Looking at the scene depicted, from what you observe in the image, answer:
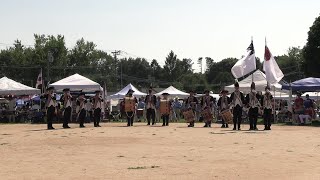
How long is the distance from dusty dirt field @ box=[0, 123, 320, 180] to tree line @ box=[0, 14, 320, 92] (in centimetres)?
4144

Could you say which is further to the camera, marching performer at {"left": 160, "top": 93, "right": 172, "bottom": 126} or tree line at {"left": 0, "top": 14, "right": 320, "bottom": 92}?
tree line at {"left": 0, "top": 14, "right": 320, "bottom": 92}

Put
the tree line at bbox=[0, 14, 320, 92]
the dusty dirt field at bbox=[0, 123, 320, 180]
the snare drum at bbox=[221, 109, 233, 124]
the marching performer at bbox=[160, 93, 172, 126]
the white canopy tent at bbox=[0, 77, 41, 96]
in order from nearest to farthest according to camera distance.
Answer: the dusty dirt field at bbox=[0, 123, 320, 180] → the snare drum at bbox=[221, 109, 233, 124] → the marching performer at bbox=[160, 93, 172, 126] → the white canopy tent at bbox=[0, 77, 41, 96] → the tree line at bbox=[0, 14, 320, 92]

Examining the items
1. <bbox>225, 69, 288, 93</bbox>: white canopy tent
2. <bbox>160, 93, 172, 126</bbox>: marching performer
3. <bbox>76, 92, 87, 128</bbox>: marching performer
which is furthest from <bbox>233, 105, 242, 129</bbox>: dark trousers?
<bbox>225, 69, 288, 93</bbox>: white canopy tent

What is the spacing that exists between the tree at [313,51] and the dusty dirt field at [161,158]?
3933 cm

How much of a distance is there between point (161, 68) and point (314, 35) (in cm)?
7893

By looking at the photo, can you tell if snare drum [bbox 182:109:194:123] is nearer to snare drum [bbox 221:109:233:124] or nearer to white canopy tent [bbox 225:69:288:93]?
snare drum [bbox 221:109:233:124]

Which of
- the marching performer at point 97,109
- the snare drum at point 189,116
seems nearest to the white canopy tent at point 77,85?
the marching performer at point 97,109

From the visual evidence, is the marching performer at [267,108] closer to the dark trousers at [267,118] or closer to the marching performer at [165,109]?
the dark trousers at [267,118]

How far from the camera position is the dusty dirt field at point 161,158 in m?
10.3

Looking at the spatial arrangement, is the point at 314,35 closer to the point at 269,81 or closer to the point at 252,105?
the point at 269,81

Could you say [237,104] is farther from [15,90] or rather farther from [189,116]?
[15,90]

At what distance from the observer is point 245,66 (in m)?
27.2

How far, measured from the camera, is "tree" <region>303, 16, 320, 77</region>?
182 feet

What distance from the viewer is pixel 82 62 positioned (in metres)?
104
